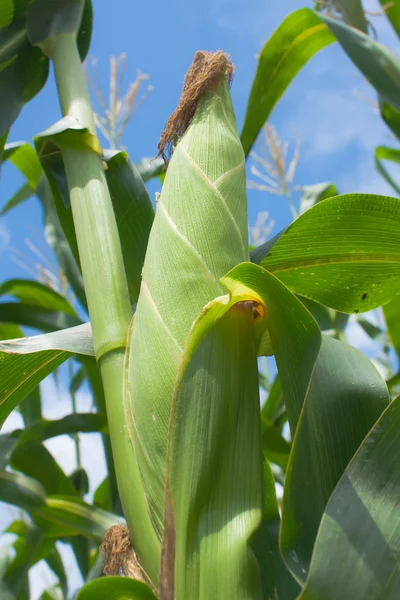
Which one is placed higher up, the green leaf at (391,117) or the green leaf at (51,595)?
the green leaf at (391,117)

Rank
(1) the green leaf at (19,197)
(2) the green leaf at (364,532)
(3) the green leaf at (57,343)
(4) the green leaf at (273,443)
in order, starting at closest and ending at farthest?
(2) the green leaf at (364,532) → (3) the green leaf at (57,343) → (4) the green leaf at (273,443) → (1) the green leaf at (19,197)

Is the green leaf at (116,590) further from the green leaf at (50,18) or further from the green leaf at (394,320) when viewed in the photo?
the green leaf at (394,320)

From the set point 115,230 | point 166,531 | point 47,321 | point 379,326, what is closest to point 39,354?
point 115,230

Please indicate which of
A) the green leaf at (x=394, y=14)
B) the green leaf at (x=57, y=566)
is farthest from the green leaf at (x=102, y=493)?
the green leaf at (x=394, y=14)

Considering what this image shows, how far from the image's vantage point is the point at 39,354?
675mm

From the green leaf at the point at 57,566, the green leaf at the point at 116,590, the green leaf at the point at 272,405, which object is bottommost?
the green leaf at the point at 57,566

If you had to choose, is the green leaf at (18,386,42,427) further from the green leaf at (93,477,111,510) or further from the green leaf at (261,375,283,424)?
the green leaf at (261,375,283,424)

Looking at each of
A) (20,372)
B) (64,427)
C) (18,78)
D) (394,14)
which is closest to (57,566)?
(64,427)

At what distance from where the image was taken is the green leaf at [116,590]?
0.49 metres

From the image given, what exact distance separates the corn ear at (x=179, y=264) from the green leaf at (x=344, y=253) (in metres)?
0.11

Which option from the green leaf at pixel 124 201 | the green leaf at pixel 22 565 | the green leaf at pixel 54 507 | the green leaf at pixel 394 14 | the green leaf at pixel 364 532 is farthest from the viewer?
the green leaf at pixel 394 14

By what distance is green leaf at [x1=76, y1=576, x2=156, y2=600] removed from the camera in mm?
490

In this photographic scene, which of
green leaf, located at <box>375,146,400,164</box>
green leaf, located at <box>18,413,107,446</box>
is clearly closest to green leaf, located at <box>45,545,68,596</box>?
green leaf, located at <box>18,413,107,446</box>

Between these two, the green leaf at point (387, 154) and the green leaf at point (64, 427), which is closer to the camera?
the green leaf at point (64, 427)
